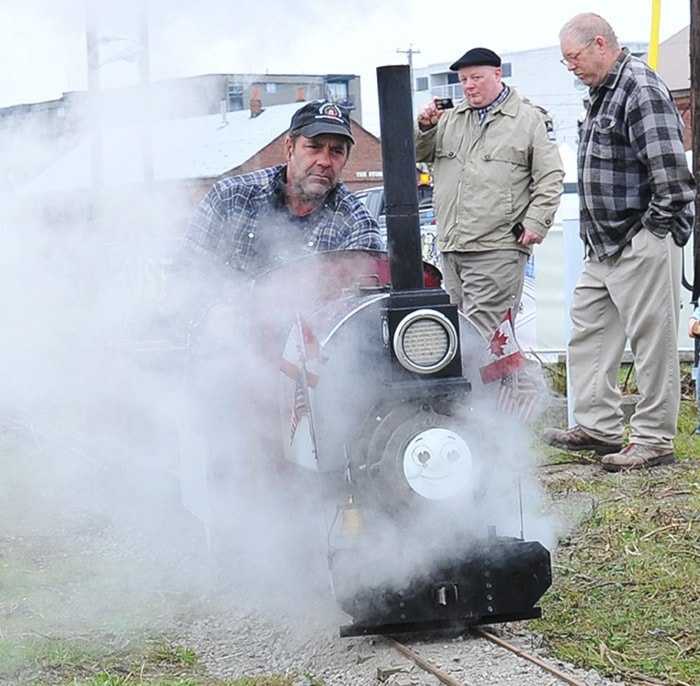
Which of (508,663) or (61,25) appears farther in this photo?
(61,25)

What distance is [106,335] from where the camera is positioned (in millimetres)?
8078

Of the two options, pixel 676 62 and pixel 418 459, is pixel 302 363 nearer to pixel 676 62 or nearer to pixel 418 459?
pixel 418 459

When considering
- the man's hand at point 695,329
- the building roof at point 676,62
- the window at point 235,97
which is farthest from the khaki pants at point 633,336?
the building roof at point 676,62

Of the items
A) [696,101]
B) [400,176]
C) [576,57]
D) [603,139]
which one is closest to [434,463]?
[400,176]

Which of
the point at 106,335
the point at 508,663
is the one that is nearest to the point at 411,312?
the point at 508,663

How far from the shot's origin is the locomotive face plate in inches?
146

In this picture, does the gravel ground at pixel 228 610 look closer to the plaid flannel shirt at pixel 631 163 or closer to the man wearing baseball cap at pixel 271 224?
the man wearing baseball cap at pixel 271 224

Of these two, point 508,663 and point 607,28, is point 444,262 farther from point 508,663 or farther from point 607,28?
point 508,663

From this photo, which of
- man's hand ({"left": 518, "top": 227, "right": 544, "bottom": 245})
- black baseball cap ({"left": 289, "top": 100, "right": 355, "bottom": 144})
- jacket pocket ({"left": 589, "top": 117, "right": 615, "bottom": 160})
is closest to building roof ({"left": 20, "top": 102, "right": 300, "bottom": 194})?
black baseball cap ({"left": 289, "top": 100, "right": 355, "bottom": 144})

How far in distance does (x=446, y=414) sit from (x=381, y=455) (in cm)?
23

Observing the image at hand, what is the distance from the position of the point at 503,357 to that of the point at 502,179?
2.69 meters

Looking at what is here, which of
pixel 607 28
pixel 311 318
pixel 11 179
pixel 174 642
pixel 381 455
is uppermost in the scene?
pixel 607 28

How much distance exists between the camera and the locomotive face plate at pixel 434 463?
12.2 feet

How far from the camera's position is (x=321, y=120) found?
193 inches
